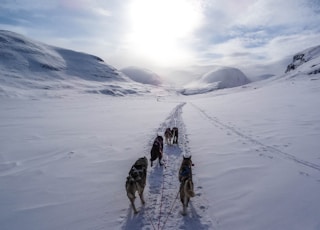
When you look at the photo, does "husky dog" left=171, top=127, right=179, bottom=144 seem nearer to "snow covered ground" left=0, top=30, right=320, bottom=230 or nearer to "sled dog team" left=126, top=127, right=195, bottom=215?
"snow covered ground" left=0, top=30, right=320, bottom=230

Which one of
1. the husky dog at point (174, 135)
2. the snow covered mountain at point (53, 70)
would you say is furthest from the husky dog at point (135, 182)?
the snow covered mountain at point (53, 70)

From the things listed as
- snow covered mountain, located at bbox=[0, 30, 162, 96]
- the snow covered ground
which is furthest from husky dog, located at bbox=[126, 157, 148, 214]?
snow covered mountain, located at bbox=[0, 30, 162, 96]

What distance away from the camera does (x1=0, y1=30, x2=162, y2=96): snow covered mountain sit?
304 ft

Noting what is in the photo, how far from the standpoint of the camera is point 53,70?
119062mm

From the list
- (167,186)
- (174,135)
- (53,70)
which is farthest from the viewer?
(53,70)

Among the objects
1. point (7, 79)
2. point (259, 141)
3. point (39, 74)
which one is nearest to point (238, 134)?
point (259, 141)

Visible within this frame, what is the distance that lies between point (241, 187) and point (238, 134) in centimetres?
758

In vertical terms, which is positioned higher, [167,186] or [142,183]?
[142,183]

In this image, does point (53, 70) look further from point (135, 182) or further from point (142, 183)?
point (135, 182)

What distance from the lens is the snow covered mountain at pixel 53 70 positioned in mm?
92688

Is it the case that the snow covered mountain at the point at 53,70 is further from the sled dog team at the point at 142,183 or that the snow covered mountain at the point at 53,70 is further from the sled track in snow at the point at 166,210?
the sled dog team at the point at 142,183

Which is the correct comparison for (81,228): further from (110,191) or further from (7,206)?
(7,206)

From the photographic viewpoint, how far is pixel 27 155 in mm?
9898

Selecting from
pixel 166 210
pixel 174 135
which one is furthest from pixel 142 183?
pixel 174 135
